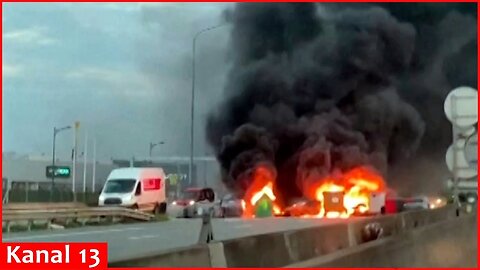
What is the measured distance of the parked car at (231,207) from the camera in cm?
4372

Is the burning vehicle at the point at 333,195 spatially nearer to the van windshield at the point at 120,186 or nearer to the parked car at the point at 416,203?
the parked car at the point at 416,203

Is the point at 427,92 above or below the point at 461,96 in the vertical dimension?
above

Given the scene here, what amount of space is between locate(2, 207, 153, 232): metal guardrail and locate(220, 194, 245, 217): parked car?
6.80 metres

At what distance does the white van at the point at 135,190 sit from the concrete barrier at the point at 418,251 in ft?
84.5

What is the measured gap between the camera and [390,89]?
48156mm

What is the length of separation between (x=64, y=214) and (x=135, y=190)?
494 inches

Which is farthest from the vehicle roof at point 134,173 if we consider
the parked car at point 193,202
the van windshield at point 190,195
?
the van windshield at point 190,195

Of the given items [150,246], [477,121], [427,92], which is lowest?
[150,246]

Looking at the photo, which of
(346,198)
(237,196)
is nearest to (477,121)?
(346,198)

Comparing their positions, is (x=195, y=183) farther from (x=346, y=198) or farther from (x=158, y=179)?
(x=346, y=198)

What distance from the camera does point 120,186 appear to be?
4341 cm

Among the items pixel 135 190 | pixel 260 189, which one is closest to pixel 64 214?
pixel 135 190

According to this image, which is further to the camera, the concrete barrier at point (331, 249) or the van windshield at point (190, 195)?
the van windshield at point (190, 195)

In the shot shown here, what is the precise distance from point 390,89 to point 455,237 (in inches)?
1259
